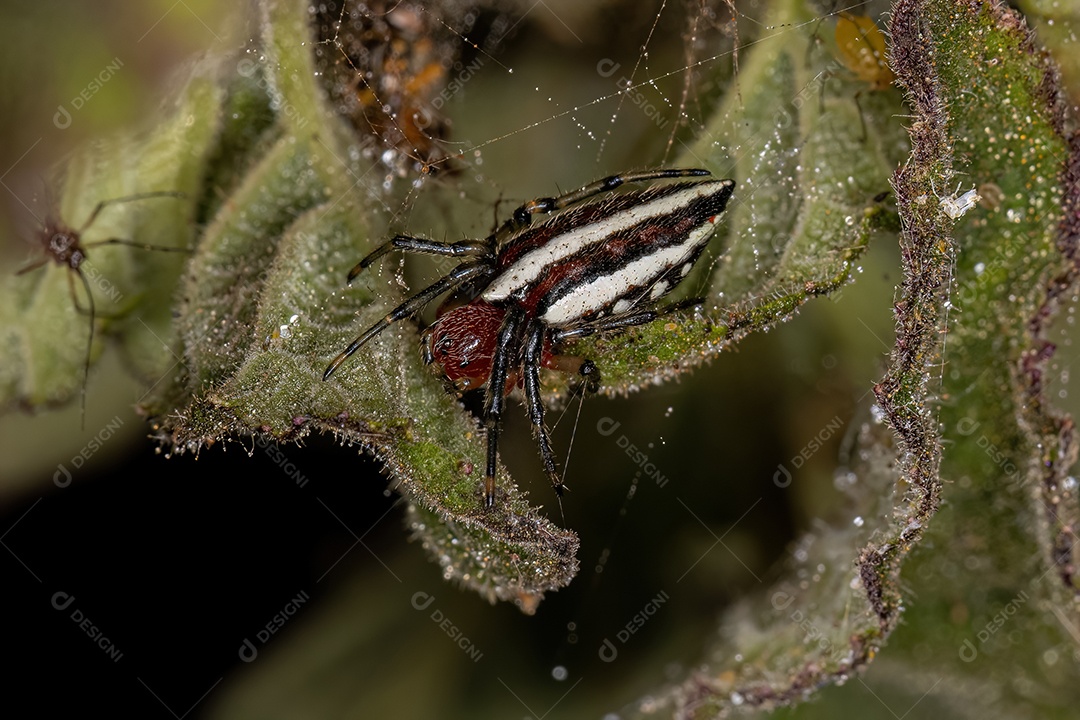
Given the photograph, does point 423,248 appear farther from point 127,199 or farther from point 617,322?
point 127,199

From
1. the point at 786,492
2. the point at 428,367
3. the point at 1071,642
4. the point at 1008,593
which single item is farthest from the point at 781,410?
the point at 428,367

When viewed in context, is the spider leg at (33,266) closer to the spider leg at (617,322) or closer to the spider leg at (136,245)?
the spider leg at (136,245)

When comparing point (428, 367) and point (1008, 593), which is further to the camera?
point (1008, 593)

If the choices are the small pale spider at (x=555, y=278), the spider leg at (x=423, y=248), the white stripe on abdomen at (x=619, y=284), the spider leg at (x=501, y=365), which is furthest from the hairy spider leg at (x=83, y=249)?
the white stripe on abdomen at (x=619, y=284)

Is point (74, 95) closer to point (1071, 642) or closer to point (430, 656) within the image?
point (430, 656)

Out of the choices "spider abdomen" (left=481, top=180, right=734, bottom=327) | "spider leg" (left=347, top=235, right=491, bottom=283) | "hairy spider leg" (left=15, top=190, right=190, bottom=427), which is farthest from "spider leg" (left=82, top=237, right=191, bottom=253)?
"spider abdomen" (left=481, top=180, right=734, bottom=327)

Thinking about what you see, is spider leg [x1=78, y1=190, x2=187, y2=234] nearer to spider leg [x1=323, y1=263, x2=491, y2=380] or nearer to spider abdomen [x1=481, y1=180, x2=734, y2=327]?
spider leg [x1=323, y1=263, x2=491, y2=380]
